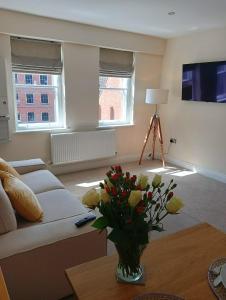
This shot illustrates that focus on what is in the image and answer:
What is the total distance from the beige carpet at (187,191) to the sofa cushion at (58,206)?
1.84 feet

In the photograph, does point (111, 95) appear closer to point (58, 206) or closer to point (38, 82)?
point (38, 82)

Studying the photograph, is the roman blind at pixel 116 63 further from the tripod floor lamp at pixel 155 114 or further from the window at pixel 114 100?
the tripod floor lamp at pixel 155 114

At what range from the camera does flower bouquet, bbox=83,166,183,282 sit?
0.95 m

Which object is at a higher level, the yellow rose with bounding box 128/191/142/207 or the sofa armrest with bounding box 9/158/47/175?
the yellow rose with bounding box 128/191/142/207

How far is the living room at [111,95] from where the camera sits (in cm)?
298

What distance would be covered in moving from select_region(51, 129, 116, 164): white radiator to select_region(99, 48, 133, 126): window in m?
0.30

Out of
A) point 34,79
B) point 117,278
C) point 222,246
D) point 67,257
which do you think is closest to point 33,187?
point 67,257

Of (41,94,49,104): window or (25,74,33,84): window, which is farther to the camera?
(41,94,49,104): window

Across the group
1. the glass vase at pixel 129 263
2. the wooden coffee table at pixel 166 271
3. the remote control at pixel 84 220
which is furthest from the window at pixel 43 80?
the glass vase at pixel 129 263

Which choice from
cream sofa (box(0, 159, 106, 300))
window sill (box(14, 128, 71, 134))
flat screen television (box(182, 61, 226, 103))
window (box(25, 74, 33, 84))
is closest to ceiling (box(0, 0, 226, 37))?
flat screen television (box(182, 61, 226, 103))

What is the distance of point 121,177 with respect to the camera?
1006 millimetres

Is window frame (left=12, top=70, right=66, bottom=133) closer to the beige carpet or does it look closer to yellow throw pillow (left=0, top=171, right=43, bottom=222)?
Result: the beige carpet

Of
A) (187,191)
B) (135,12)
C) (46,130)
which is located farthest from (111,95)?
(187,191)

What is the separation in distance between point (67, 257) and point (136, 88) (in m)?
3.57
